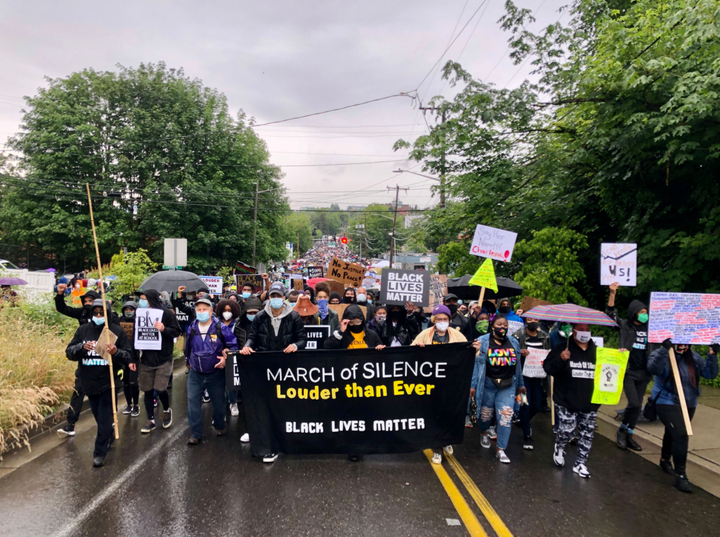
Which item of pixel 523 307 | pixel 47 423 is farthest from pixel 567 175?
pixel 47 423

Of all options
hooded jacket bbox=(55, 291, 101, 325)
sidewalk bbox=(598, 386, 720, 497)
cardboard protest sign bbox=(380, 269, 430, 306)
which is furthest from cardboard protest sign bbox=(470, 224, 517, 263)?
hooded jacket bbox=(55, 291, 101, 325)

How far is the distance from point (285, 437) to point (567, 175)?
34.5ft

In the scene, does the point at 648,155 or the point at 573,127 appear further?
the point at 573,127

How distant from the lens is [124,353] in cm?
557

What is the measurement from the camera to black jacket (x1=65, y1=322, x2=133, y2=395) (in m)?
5.36

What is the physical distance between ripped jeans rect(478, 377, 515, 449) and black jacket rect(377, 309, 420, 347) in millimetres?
1941

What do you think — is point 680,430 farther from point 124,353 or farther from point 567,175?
point 567,175

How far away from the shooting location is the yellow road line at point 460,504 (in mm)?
3883

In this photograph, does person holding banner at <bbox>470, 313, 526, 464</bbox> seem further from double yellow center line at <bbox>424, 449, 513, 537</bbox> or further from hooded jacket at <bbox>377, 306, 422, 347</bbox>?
hooded jacket at <bbox>377, 306, 422, 347</bbox>

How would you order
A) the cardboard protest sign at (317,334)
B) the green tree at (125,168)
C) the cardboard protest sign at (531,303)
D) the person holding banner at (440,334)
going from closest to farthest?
the person holding banner at (440,334), the cardboard protest sign at (317,334), the cardboard protest sign at (531,303), the green tree at (125,168)

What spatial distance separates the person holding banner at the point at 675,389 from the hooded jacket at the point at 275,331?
13.9 ft

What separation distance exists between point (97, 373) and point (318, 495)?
3069 millimetres

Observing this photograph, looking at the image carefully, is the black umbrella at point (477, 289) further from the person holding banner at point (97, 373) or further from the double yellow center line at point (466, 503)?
the person holding banner at point (97, 373)

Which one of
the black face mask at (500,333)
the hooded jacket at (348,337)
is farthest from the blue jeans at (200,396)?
the black face mask at (500,333)
